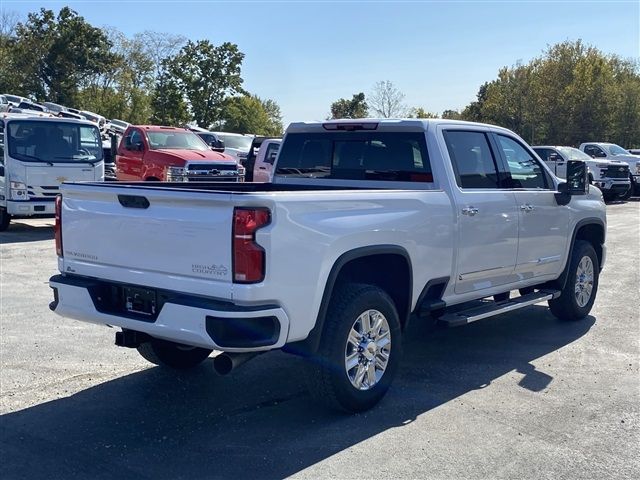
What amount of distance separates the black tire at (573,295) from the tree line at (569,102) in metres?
33.5

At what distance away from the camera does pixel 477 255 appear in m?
6.17

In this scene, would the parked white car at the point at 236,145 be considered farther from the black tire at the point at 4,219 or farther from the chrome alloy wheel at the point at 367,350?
the chrome alloy wheel at the point at 367,350

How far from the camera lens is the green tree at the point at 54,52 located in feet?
144

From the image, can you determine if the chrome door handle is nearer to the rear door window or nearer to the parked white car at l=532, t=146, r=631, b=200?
the rear door window

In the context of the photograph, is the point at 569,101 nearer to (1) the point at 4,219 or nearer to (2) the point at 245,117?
(2) the point at 245,117

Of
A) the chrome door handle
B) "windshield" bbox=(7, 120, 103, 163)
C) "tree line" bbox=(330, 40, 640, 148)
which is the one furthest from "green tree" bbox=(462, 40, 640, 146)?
the chrome door handle

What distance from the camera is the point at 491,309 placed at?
6406 mm

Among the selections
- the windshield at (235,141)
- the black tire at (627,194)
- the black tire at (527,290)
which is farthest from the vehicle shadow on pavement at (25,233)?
the black tire at (627,194)

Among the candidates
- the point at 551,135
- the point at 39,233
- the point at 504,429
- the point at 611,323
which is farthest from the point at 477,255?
the point at 551,135

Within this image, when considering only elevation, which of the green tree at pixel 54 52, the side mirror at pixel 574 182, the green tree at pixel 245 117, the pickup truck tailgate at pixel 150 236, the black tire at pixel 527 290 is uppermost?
the green tree at pixel 54 52

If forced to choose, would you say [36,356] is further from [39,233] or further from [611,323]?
[39,233]

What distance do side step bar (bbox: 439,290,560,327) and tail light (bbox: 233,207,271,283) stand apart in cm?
217

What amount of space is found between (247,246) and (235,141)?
2319 centimetres

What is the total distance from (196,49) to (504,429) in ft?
140
